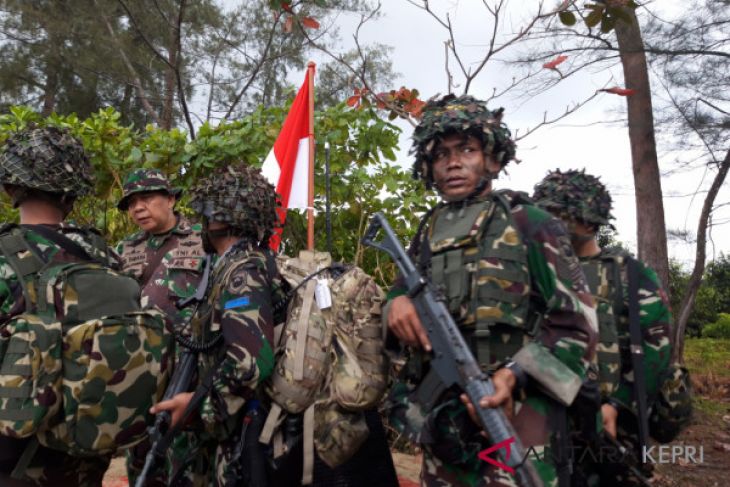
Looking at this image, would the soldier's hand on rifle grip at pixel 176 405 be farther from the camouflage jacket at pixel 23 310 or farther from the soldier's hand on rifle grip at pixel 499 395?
the soldier's hand on rifle grip at pixel 499 395

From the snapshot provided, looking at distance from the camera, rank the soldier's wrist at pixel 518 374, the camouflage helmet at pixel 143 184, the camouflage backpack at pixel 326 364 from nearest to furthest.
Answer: the soldier's wrist at pixel 518 374 → the camouflage backpack at pixel 326 364 → the camouflage helmet at pixel 143 184

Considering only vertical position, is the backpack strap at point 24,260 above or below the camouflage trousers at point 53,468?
above

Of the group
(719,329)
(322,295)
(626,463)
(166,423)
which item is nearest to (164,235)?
(322,295)

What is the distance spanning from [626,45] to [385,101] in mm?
2832

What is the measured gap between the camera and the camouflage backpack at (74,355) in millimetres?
1959

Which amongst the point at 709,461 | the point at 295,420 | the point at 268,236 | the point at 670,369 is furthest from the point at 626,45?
the point at 295,420

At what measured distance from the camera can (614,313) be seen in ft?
9.01

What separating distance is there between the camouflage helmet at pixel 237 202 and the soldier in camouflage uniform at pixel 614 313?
1.33 metres

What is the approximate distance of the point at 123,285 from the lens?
227cm

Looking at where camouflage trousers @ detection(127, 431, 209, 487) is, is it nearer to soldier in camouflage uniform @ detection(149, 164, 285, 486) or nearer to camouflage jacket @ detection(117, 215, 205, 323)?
soldier in camouflage uniform @ detection(149, 164, 285, 486)

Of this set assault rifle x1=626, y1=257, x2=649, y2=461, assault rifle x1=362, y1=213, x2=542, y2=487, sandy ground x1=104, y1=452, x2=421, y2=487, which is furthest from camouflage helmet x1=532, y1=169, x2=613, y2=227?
sandy ground x1=104, y1=452, x2=421, y2=487

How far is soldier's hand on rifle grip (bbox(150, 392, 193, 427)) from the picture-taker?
2.29 m

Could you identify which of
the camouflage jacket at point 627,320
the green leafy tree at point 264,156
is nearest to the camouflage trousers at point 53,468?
the camouflage jacket at point 627,320

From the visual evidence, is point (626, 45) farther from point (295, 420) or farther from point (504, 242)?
point (295, 420)
